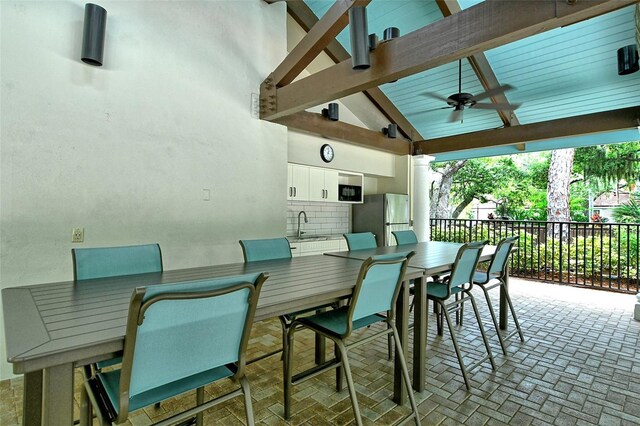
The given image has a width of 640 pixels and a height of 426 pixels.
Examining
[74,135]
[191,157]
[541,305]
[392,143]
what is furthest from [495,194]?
[74,135]

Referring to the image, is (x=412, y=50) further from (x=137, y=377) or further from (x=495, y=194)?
(x=495, y=194)

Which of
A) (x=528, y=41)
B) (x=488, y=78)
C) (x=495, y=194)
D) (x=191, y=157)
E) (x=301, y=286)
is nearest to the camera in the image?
(x=301, y=286)

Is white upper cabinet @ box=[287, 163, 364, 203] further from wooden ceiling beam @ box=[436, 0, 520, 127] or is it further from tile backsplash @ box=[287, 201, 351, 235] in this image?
wooden ceiling beam @ box=[436, 0, 520, 127]

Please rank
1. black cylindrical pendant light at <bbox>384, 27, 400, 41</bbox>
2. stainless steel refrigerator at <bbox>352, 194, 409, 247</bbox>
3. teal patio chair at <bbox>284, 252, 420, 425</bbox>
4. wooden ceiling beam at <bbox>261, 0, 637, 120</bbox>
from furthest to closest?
stainless steel refrigerator at <bbox>352, 194, 409, 247</bbox>, black cylindrical pendant light at <bbox>384, 27, 400, 41</bbox>, wooden ceiling beam at <bbox>261, 0, 637, 120</bbox>, teal patio chair at <bbox>284, 252, 420, 425</bbox>

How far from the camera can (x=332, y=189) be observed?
5461mm

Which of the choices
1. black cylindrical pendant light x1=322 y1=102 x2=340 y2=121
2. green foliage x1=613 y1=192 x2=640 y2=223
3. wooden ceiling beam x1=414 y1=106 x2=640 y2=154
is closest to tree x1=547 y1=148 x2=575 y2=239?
green foliage x1=613 y1=192 x2=640 y2=223

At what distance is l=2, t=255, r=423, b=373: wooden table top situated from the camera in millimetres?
995

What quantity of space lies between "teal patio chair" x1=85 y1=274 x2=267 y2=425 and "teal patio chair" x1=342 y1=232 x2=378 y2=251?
2075 mm

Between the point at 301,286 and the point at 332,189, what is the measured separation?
12.4ft

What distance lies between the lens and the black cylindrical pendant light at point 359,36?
106 inches

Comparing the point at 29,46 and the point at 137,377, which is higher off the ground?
the point at 29,46

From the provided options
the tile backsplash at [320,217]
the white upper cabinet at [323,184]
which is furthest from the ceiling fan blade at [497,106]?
the tile backsplash at [320,217]

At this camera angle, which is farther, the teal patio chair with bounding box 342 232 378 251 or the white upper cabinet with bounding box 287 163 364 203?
the white upper cabinet with bounding box 287 163 364 203

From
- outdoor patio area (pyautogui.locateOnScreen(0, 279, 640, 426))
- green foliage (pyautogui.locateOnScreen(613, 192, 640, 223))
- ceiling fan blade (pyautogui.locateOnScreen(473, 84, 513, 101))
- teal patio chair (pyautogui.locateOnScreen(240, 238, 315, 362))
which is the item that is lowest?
outdoor patio area (pyautogui.locateOnScreen(0, 279, 640, 426))
